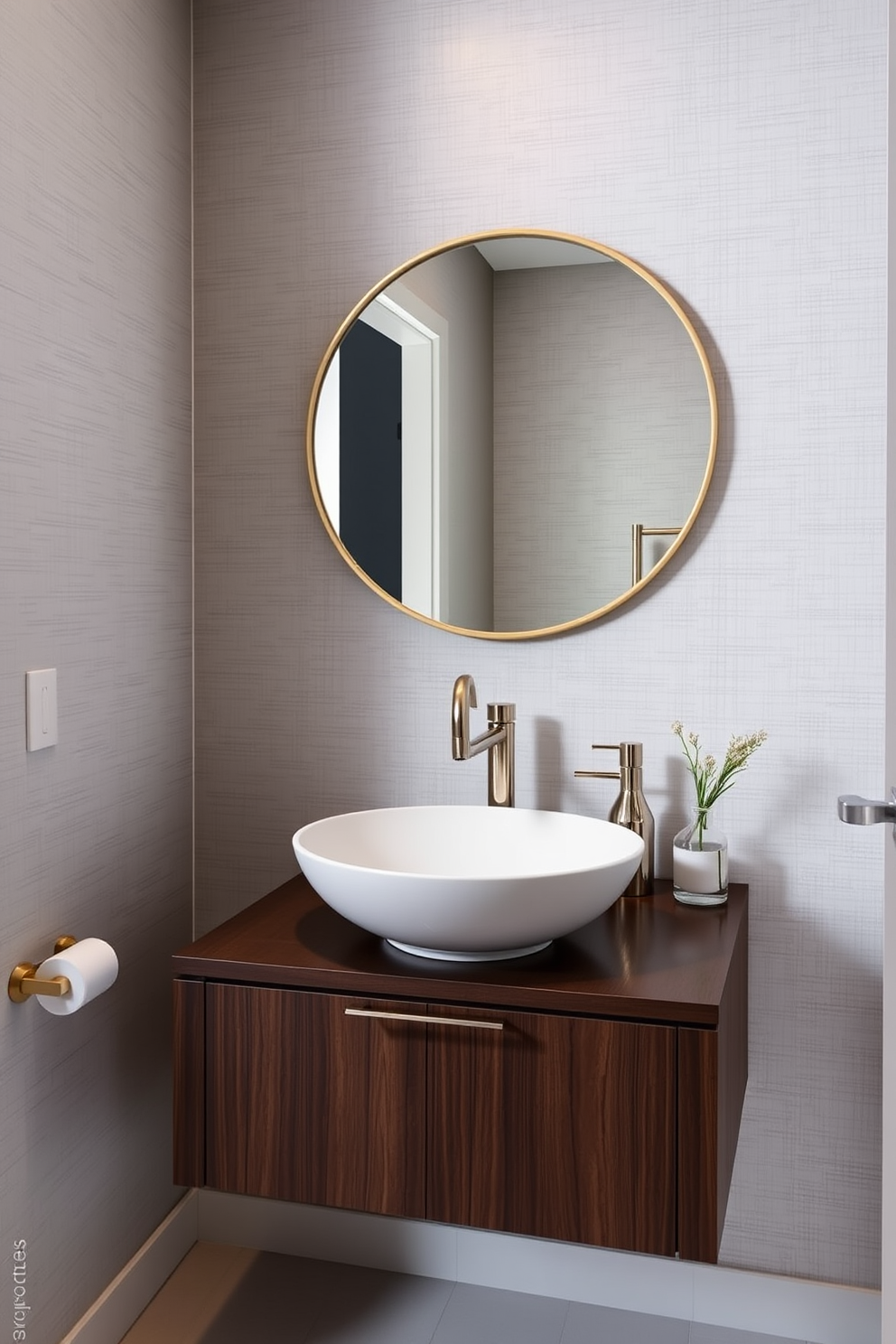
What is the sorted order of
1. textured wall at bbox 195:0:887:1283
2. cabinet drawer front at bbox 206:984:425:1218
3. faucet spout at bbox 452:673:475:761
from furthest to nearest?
textured wall at bbox 195:0:887:1283 < faucet spout at bbox 452:673:475:761 < cabinet drawer front at bbox 206:984:425:1218

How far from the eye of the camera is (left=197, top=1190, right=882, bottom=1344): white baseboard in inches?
68.4

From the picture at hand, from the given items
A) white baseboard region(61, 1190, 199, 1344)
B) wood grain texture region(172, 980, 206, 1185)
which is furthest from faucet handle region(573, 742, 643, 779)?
white baseboard region(61, 1190, 199, 1344)

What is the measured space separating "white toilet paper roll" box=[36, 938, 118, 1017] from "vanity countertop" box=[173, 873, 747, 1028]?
0.11 m

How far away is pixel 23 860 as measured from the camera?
1468 mm

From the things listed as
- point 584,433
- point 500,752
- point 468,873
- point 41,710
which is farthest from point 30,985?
point 584,433

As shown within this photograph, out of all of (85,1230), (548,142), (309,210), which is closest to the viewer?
(85,1230)

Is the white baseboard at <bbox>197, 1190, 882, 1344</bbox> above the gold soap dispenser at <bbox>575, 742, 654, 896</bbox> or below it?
below

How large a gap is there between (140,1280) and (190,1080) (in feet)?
1.95

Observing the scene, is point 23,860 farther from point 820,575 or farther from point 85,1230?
point 820,575

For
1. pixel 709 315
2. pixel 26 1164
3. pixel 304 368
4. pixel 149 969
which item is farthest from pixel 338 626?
pixel 26 1164

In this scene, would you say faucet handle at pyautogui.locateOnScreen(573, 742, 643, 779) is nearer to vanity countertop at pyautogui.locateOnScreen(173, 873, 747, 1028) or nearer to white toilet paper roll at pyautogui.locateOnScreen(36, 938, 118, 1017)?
vanity countertop at pyautogui.locateOnScreen(173, 873, 747, 1028)

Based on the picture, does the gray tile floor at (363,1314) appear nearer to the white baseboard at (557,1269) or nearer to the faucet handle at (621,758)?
the white baseboard at (557,1269)

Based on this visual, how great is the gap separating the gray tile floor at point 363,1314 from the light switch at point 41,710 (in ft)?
3.25

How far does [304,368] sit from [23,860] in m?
0.95
